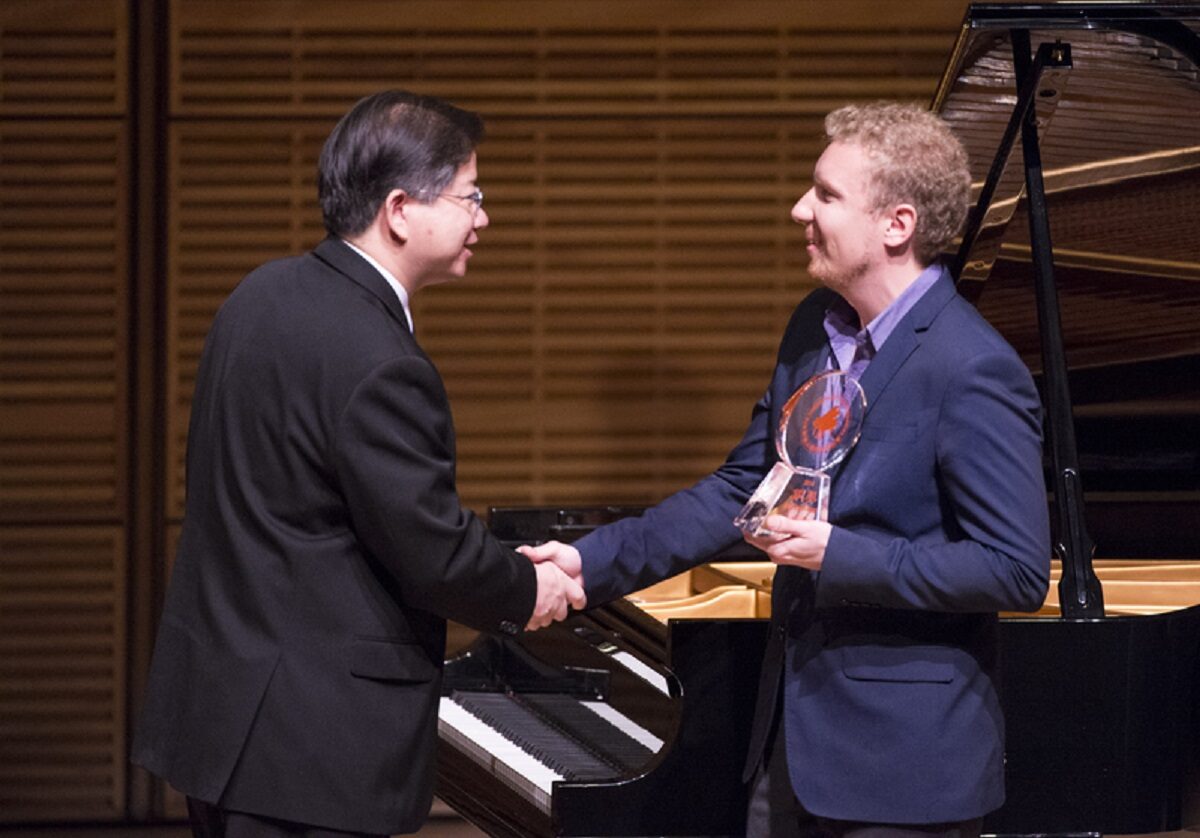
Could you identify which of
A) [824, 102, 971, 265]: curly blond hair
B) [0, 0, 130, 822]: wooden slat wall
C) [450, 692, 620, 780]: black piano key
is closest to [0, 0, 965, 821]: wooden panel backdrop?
[0, 0, 130, 822]: wooden slat wall

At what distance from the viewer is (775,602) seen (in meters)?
2.03

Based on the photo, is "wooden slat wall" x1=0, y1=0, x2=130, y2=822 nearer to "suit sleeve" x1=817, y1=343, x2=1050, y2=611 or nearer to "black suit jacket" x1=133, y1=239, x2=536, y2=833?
"black suit jacket" x1=133, y1=239, x2=536, y2=833

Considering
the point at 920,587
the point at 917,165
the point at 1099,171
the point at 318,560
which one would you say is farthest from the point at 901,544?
the point at 1099,171

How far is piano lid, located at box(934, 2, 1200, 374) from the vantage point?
7.83ft

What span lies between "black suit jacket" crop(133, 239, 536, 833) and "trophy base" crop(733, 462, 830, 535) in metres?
0.35

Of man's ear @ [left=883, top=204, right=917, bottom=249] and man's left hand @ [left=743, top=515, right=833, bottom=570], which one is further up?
man's ear @ [left=883, top=204, right=917, bottom=249]

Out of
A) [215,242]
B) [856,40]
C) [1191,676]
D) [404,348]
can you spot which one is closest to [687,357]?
[856,40]

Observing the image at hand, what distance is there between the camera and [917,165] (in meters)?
Result: 1.96

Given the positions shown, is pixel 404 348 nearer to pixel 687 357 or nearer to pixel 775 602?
pixel 775 602

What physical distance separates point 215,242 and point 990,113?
8.64ft

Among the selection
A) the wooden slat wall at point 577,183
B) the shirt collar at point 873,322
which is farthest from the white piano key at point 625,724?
the wooden slat wall at point 577,183

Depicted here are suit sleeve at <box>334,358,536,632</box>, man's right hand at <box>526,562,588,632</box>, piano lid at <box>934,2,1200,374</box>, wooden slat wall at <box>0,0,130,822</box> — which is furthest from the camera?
wooden slat wall at <box>0,0,130,822</box>

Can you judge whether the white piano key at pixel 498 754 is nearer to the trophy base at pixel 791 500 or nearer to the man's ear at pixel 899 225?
the trophy base at pixel 791 500

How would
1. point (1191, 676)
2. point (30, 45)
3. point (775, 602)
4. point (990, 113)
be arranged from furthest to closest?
point (30, 45), point (990, 113), point (1191, 676), point (775, 602)
